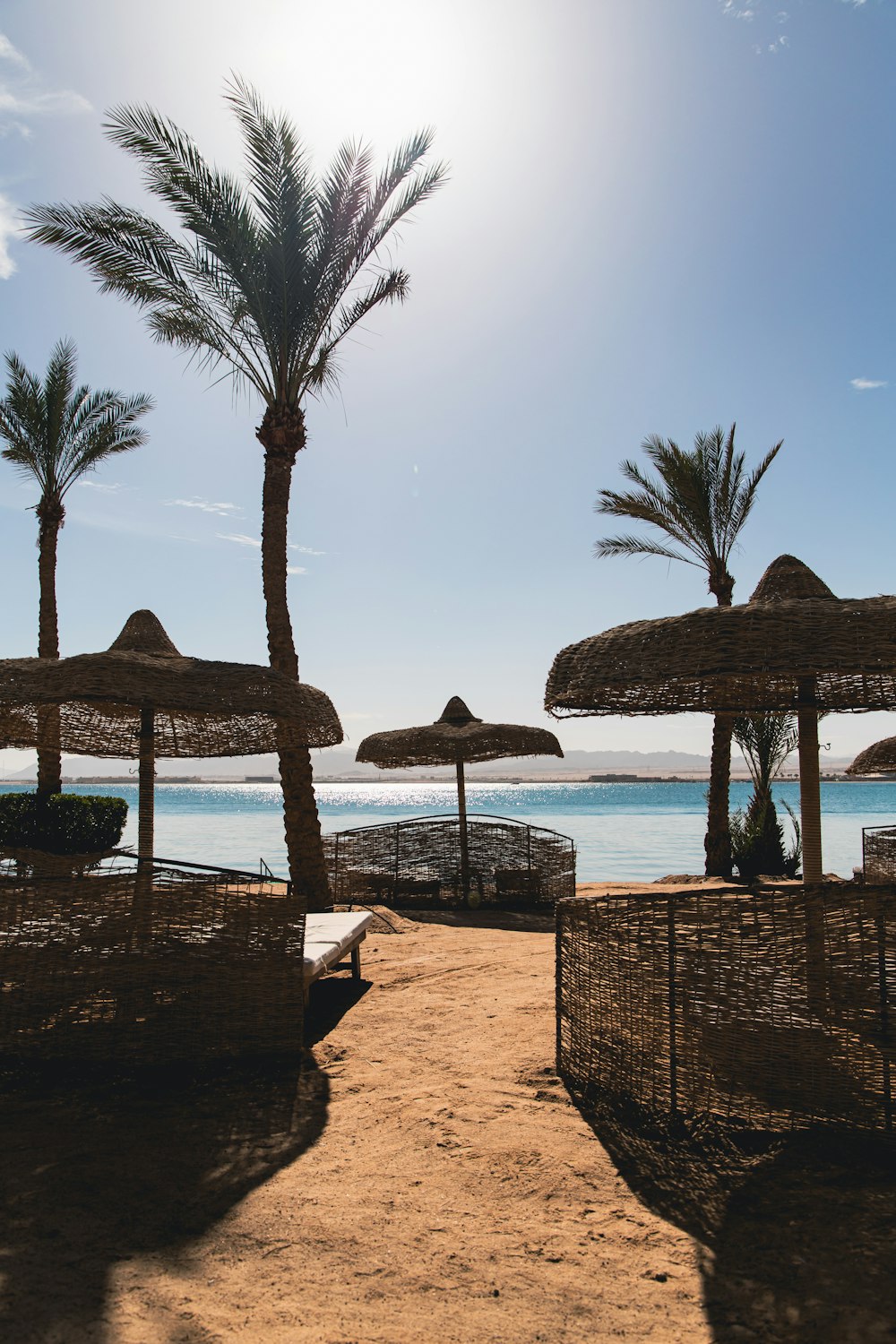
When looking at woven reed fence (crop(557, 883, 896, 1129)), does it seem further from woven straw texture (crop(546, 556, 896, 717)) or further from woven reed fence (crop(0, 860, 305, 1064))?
woven reed fence (crop(0, 860, 305, 1064))

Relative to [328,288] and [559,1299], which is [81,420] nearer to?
[328,288]

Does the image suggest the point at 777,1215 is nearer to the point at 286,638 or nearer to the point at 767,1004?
the point at 767,1004

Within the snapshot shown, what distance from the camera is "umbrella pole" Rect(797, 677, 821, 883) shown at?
13.2ft

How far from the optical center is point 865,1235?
2.39 m

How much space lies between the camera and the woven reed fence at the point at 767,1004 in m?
2.93

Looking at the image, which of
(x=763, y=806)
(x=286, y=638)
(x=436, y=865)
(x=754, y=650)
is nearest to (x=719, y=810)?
(x=763, y=806)

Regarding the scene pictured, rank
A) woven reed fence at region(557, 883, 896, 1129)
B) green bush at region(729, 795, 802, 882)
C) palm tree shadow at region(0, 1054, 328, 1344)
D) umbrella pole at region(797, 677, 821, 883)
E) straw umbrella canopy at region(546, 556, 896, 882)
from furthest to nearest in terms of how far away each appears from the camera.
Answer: green bush at region(729, 795, 802, 882) < umbrella pole at region(797, 677, 821, 883) < straw umbrella canopy at region(546, 556, 896, 882) < woven reed fence at region(557, 883, 896, 1129) < palm tree shadow at region(0, 1054, 328, 1344)

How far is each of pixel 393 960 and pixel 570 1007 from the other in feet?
10.8

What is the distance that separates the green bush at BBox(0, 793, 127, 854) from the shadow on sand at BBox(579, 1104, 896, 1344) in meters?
11.7

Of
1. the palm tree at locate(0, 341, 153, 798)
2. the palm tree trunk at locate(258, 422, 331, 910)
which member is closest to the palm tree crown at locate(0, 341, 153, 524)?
the palm tree at locate(0, 341, 153, 798)

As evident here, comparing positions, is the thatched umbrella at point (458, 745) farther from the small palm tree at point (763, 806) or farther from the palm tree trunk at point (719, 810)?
the small palm tree at point (763, 806)

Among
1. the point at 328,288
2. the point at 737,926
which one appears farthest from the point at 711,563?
the point at 737,926

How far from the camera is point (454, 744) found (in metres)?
11.3

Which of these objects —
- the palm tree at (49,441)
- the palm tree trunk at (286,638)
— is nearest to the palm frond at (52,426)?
the palm tree at (49,441)
